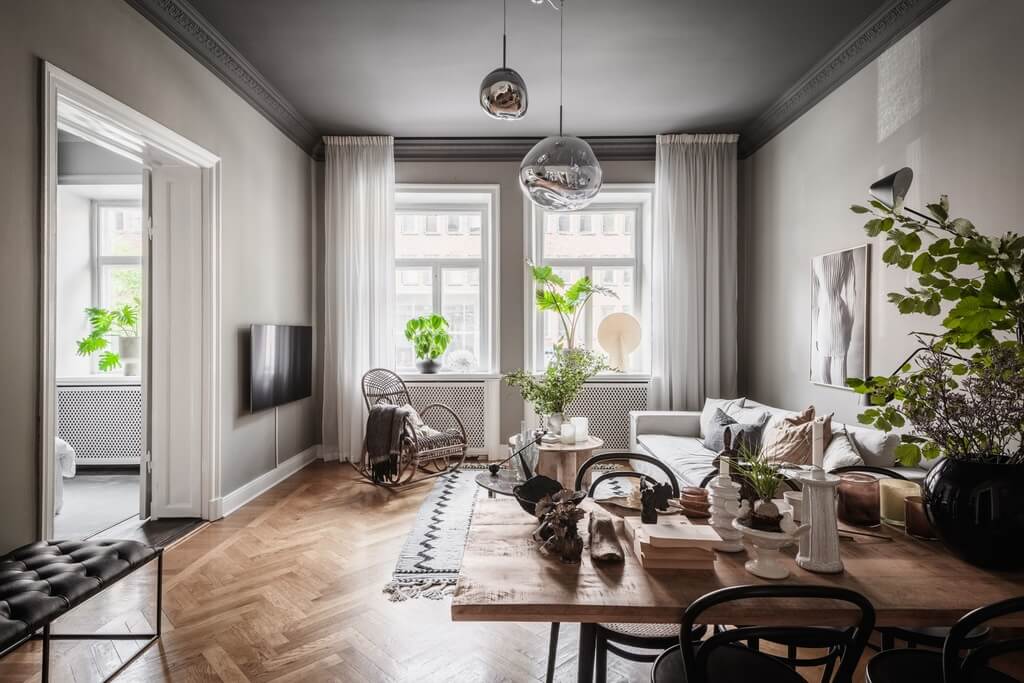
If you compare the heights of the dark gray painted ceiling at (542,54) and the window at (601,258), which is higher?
the dark gray painted ceiling at (542,54)

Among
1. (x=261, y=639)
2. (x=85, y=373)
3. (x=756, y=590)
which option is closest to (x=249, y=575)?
(x=261, y=639)

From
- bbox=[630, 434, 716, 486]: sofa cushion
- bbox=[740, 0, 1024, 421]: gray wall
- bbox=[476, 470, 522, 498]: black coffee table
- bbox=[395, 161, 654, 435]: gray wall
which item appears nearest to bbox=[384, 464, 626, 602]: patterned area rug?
bbox=[476, 470, 522, 498]: black coffee table

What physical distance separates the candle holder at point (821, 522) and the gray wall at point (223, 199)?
9.57 feet

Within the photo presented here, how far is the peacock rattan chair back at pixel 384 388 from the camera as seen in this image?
17.1 ft

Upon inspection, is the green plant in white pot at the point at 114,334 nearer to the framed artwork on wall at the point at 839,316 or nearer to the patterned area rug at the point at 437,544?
the patterned area rug at the point at 437,544

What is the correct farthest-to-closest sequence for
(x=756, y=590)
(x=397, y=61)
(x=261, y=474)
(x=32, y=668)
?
(x=261, y=474)
(x=397, y=61)
(x=32, y=668)
(x=756, y=590)

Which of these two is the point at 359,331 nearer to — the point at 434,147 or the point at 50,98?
the point at 434,147

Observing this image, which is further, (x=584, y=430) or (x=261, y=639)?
(x=584, y=430)

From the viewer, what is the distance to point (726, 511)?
1.55m

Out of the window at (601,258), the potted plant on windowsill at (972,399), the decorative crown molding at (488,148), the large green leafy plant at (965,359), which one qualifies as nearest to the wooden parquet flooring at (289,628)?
the potted plant on windowsill at (972,399)

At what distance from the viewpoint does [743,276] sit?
5.45 meters

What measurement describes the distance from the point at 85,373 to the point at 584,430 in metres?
4.87

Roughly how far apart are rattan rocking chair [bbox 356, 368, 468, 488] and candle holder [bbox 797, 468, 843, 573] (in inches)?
135

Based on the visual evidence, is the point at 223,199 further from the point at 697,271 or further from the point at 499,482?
the point at 697,271
